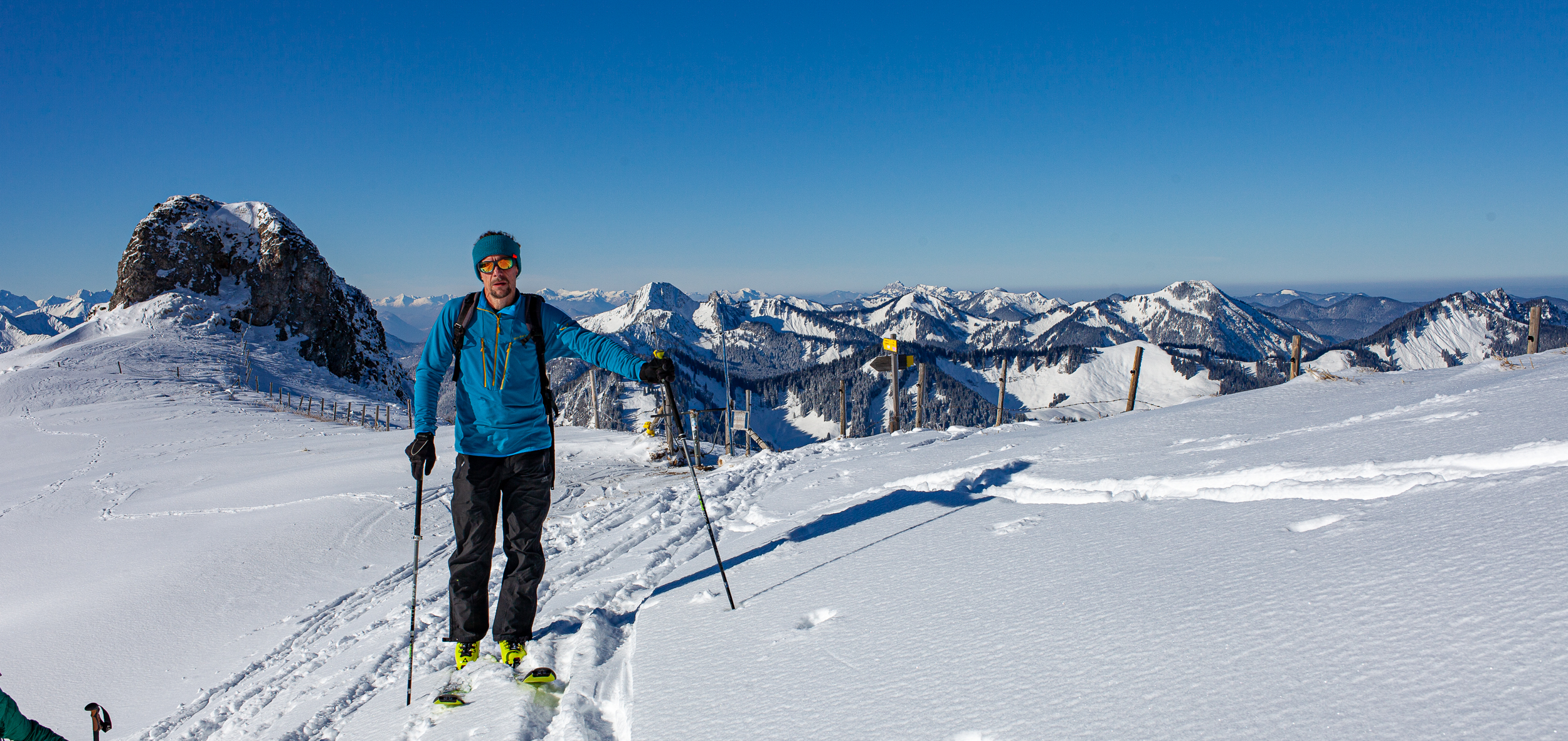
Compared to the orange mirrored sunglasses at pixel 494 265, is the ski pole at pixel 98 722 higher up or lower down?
lower down

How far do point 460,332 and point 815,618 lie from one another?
9.00 feet

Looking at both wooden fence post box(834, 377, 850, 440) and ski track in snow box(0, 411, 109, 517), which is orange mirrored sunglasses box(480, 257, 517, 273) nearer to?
wooden fence post box(834, 377, 850, 440)

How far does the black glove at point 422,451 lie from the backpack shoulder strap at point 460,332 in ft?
1.39

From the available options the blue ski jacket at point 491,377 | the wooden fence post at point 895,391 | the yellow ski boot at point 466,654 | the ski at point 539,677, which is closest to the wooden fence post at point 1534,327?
the wooden fence post at point 895,391

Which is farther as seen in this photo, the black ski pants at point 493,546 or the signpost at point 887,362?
the signpost at point 887,362

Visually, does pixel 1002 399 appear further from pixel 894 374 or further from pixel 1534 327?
pixel 1534 327

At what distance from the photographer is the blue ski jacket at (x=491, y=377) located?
3975 mm

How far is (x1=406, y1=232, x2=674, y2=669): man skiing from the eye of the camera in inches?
156

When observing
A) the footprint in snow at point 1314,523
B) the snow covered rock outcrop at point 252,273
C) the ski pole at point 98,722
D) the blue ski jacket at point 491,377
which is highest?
the snow covered rock outcrop at point 252,273

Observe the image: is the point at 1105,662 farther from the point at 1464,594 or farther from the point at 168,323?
the point at 168,323

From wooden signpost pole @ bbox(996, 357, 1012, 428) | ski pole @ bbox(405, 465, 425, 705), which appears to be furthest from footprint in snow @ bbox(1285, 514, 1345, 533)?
wooden signpost pole @ bbox(996, 357, 1012, 428)

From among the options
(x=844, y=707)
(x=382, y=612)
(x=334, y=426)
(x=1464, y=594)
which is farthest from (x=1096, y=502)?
(x=334, y=426)

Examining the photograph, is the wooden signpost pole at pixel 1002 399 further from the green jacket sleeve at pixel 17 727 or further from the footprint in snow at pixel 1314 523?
the green jacket sleeve at pixel 17 727

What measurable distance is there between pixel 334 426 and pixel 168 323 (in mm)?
41757
